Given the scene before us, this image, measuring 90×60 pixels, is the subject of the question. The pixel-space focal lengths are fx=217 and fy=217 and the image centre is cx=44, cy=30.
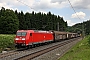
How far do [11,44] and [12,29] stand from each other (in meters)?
60.7

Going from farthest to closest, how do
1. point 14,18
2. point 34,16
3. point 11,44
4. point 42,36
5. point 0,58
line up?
point 34,16 → point 14,18 → point 42,36 → point 11,44 → point 0,58

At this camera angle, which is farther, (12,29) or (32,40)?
(12,29)

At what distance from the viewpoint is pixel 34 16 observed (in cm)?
14212

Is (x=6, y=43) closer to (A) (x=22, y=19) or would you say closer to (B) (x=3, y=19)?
(B) (x=3, y=19)

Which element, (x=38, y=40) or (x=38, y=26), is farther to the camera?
(x=38, y=26)

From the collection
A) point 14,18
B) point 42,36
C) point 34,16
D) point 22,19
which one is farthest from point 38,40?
point 34,16

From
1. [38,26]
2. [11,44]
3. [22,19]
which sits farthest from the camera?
[38,26]

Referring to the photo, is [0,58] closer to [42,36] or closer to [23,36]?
[23,36]

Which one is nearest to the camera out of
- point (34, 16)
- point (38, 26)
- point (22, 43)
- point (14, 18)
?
point (22, 43)

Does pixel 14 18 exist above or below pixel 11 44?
above

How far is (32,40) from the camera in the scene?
34.6 meters

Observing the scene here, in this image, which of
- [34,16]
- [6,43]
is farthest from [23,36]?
[34,16]

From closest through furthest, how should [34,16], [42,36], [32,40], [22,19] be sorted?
[32,40], [42,36], [22,19], [34,16]

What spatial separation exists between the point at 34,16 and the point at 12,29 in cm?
4669
